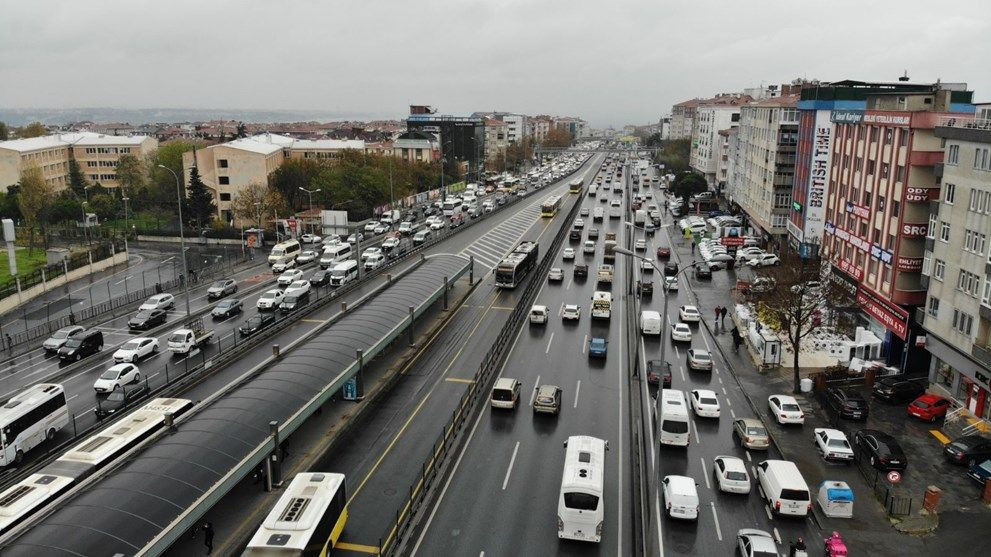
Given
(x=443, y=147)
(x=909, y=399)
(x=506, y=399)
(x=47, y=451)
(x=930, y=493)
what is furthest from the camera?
(x=443, y=147)

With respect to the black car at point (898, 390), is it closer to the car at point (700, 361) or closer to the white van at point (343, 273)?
the car at point (700, 361)

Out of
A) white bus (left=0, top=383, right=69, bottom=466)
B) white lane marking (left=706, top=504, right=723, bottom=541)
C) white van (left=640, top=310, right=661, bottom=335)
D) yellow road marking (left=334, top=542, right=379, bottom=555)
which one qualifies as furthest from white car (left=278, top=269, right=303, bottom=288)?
white lane marking (left=706, top=504, right=723, bottom=541)

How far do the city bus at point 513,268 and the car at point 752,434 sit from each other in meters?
28.8

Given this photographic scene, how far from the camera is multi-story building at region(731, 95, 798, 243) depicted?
79562 mm

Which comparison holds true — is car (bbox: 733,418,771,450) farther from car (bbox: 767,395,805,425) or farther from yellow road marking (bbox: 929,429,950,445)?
yellow road marking (bbox: 929,429,950,445)

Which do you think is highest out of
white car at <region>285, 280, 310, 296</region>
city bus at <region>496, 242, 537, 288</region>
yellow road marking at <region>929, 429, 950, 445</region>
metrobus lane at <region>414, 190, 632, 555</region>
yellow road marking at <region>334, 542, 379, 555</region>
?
city bus at <region>496, 242, 537, 288</region>

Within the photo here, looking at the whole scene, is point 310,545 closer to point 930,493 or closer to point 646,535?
point 646,535

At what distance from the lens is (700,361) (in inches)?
1624

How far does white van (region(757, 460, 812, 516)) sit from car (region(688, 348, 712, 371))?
15.0 metres

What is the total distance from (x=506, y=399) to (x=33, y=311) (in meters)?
45.2

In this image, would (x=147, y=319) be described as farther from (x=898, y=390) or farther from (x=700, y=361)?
(x=898, y=390)

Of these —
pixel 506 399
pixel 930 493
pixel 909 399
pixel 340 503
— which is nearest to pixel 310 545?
pixel 340 503

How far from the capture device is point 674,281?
201 ft

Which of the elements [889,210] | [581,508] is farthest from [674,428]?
[889,210]
